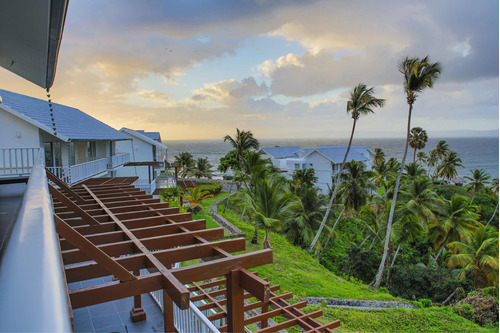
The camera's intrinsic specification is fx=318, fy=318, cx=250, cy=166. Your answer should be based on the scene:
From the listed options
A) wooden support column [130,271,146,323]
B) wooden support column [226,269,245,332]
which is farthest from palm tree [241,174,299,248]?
wooden support column [226,269,245,332]

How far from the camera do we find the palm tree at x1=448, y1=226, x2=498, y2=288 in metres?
16.8

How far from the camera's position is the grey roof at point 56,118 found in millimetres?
12979

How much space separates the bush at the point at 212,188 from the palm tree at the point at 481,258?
21.7m

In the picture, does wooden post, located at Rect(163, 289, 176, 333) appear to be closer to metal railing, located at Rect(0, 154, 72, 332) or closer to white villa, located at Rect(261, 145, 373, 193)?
metal railing, located at Rect(0, 154, 72, 332)

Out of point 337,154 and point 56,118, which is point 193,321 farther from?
point 337,154

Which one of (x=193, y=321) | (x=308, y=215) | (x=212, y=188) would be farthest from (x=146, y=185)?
(x=193, y=321)

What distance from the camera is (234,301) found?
3.23m

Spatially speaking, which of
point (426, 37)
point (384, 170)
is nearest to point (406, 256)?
point (384, 170)

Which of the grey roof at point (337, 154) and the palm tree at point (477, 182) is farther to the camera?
the grey roof at point (337, 154)

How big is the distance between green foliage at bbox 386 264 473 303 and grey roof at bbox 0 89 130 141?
18.9 metres

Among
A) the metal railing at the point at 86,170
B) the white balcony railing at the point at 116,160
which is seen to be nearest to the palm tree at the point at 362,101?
the metal railing at the point at 86,170

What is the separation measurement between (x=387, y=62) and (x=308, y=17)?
17.6 metres

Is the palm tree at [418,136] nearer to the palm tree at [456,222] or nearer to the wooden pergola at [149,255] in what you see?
the palm tree at [456,222]

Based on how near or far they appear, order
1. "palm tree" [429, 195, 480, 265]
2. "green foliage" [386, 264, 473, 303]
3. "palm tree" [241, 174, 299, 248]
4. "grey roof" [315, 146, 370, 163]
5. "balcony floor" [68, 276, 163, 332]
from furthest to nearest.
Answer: "grey roof" [315, 146, 370, 163]
"palm tree" [429, 195, 480, 265]
"green foliage" [386, 264, 473, 303]
"palm tree" [241, 174, 299, 248]
"balcony floor" [68, 276, 163, 332]
